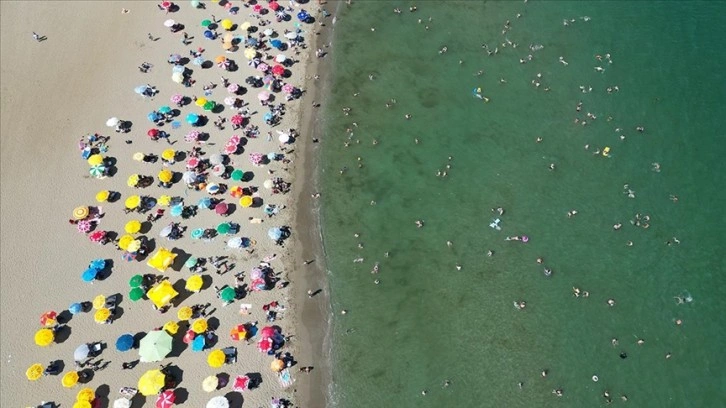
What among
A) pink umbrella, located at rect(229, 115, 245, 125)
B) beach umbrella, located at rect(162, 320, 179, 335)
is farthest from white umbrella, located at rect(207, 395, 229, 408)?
pink umbrella, located at rect(229, 115, 245, 125)

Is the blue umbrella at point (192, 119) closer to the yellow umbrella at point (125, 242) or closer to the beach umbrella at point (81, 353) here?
the yellow umbrella at point (125, 242)

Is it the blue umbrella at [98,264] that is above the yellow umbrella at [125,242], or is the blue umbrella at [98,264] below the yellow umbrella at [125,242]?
below

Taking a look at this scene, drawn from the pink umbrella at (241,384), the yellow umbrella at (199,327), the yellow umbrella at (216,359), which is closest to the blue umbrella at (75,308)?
the yellow umbrella at (199,327)

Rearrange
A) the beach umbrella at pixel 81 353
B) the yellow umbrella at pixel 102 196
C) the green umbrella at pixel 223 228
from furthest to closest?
the yellow umbrella at pixel 102 196 → the green umbrella at pixel 223 228 → the beach umbrella at pixel 81 353

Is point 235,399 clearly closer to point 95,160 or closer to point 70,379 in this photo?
point 70,379

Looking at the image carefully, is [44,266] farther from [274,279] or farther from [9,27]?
[9,27]

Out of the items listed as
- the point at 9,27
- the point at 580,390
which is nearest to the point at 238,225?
the point at 580,390
